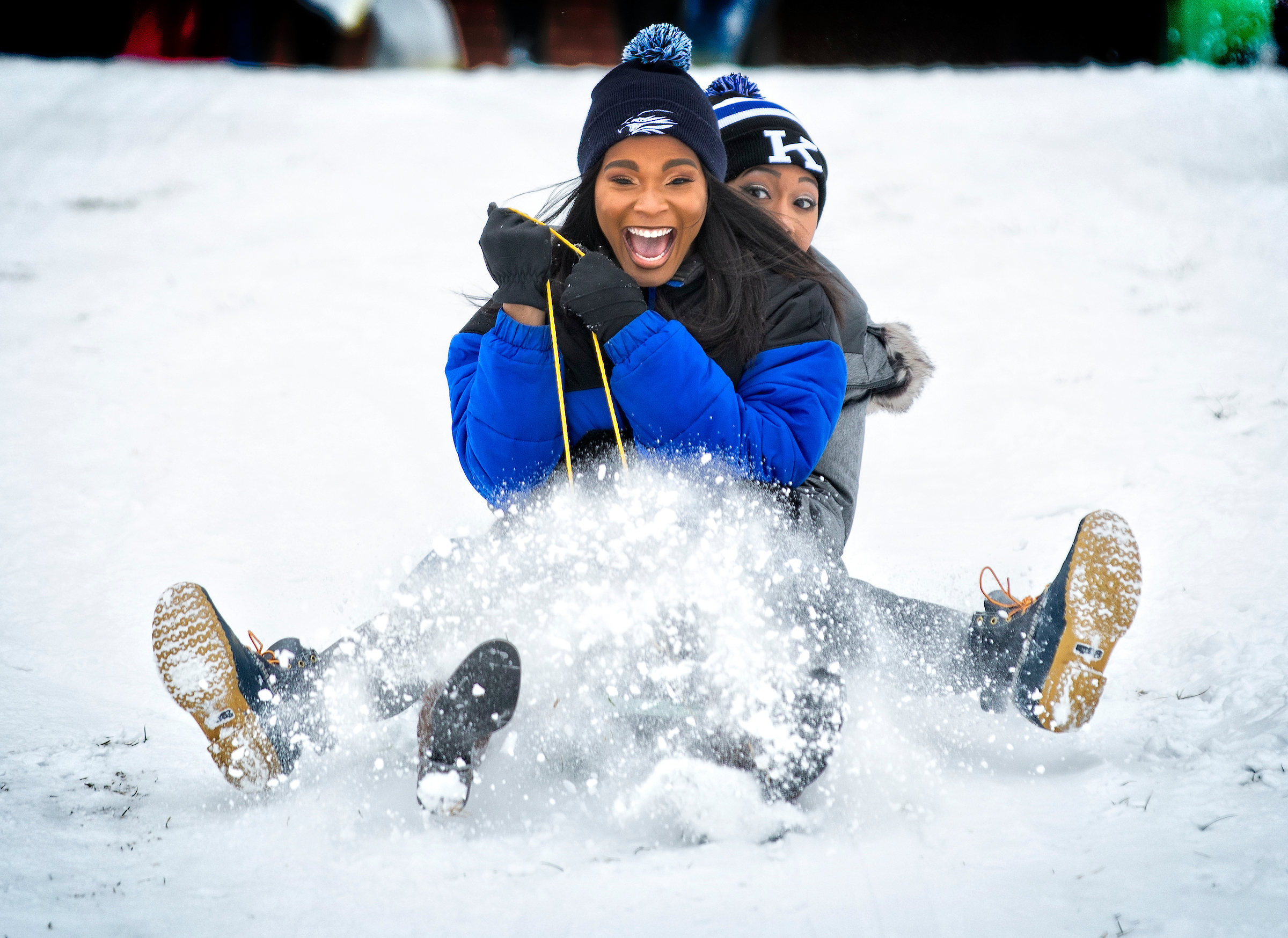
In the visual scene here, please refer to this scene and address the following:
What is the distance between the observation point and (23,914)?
132 centimetres

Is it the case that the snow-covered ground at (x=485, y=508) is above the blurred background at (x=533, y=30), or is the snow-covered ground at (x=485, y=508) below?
below

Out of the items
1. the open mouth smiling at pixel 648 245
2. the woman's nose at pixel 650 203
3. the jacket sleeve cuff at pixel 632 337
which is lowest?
the jacket sleeve cuff at pixel 632 337

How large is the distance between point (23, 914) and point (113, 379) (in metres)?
3.26

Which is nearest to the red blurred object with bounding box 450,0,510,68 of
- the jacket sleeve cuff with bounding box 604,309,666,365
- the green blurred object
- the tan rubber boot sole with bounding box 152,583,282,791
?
the green blurred object

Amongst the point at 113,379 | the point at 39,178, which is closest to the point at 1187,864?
the point at 113,379

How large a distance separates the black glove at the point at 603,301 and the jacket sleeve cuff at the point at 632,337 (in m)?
0.02

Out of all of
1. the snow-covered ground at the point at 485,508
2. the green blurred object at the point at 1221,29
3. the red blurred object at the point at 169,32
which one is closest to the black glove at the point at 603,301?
the snow-covered ground at the point at 485,508

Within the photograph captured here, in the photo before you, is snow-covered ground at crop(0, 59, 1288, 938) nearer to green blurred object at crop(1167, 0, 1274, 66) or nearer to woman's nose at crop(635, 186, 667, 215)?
green blurred object at crop(1167, 0, 1274, 66)

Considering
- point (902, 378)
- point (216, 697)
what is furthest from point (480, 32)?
point (216, 697)

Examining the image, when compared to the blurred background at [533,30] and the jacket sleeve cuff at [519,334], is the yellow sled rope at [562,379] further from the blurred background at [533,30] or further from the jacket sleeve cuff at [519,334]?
the blurred background at [533,30]

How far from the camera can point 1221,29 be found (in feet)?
24.8

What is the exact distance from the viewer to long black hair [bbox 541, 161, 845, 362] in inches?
74.5

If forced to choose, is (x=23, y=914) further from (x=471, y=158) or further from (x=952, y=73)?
(x=952, y=73)

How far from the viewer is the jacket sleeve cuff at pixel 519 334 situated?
67.9 inches
